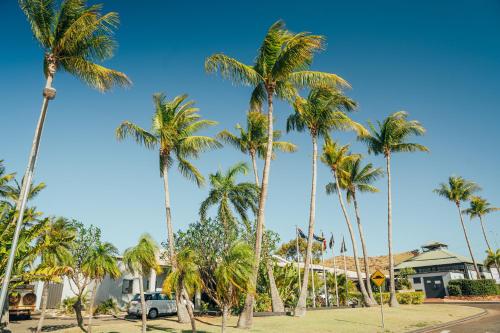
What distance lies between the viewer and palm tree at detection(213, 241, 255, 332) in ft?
39.0

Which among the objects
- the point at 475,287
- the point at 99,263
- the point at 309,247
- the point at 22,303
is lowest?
the point at 475,287

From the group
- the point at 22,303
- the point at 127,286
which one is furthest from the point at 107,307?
the point at 22,303

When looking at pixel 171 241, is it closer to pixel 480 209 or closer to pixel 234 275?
pixel 234 275

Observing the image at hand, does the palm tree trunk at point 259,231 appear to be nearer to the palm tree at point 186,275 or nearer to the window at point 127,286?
the palm tree at point 186,275

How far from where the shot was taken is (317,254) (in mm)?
75250

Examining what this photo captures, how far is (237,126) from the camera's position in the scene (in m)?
28.5

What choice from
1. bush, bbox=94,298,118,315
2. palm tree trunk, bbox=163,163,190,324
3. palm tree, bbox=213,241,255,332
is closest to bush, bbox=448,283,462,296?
palm tree trunk, bbox=163,163,190,324

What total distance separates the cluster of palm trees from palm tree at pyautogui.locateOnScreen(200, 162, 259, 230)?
0.08 m

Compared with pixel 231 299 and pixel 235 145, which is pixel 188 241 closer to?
pixel 231 299

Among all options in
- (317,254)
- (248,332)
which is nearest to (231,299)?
(248,332)

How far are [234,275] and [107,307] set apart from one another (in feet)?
70.8

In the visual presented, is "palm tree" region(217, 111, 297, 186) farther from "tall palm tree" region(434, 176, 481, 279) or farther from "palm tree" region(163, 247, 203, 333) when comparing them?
"tall palm tree" region(434, 176, 481, 279)

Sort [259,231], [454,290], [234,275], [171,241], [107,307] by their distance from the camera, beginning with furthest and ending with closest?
1. [454,290]
2. [107,307]
3. [171,241]
4. [259,231]
5. [234,275]

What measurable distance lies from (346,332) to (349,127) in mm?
15362
